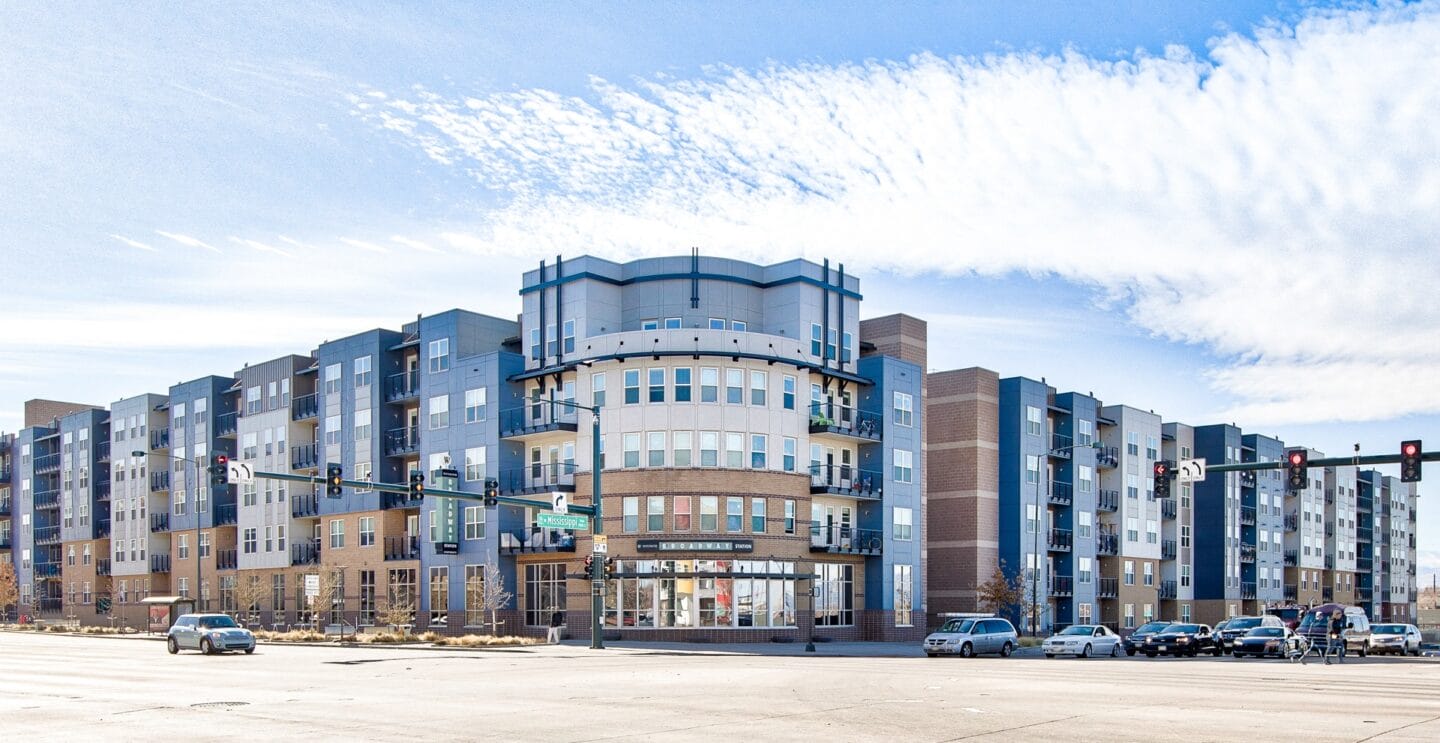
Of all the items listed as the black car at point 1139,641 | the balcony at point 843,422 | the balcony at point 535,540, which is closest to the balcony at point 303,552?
the balcony at point 535,540

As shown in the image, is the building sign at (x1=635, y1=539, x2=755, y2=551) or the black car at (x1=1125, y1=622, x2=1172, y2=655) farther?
the building sign at (x1=635, y1=539, x2=755, y2=551)

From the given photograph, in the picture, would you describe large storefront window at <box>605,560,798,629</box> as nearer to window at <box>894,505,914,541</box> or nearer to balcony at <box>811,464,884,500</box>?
balcony at <box>811,464,884,500</box>

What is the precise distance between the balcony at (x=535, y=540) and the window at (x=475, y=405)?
5885 millimetres

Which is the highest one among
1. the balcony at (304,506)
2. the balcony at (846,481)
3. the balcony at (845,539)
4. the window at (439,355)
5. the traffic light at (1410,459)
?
the window at (439,355)

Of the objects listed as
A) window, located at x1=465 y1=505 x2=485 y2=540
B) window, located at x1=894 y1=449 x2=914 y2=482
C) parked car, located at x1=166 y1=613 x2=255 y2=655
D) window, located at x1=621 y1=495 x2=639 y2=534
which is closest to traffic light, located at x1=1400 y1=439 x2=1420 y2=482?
window, located at x1=894 y1=449 x2=914 y2=482

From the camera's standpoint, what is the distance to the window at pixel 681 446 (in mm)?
58656

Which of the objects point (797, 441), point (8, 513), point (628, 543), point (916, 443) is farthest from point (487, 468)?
point (8, 513)

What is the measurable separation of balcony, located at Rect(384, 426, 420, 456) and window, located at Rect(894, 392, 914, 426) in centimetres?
2491

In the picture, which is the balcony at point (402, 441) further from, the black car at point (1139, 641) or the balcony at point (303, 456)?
the black car at point (1139, 641)

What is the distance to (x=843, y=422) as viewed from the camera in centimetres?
6391

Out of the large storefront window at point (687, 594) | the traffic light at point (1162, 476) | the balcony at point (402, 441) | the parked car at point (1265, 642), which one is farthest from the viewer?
the balcony at point (402, 441)

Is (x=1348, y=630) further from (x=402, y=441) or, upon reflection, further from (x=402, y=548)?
(x=402, y=441)

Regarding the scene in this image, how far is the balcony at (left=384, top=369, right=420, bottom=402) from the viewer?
69688 mm

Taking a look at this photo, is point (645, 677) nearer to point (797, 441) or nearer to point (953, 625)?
point (953, 625)
